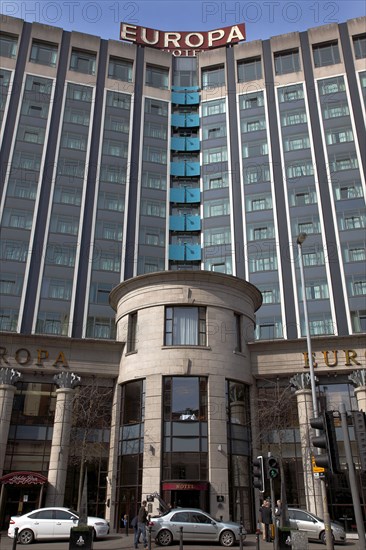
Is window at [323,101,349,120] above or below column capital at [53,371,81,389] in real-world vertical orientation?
above

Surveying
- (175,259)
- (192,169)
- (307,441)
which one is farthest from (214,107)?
(307,441)

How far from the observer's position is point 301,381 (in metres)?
34.2

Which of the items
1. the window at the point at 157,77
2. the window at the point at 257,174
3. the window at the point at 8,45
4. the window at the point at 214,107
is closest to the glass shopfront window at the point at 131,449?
the window at the point at 257,174

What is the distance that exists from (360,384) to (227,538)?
16381 mm

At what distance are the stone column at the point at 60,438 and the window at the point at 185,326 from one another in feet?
26.4

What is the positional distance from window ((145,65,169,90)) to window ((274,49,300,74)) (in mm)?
13638

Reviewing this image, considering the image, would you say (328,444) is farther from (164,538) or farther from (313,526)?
(313,526)

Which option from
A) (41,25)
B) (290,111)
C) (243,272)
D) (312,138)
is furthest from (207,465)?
(41,25)

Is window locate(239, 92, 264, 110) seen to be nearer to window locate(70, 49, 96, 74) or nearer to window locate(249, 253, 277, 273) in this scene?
window locate(70, 49, 96, 74)

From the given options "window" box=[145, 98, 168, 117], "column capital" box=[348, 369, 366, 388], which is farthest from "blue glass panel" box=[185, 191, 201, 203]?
"column capital" box=[348, 369, 366, 388]

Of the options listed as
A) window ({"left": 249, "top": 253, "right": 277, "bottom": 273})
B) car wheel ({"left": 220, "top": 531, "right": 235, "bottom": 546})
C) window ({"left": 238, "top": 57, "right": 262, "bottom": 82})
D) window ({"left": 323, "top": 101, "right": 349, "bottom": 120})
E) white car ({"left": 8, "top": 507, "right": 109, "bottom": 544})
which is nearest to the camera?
car wheel ({"left": 220, "top": 531, "right": 235, "bottom": 546})

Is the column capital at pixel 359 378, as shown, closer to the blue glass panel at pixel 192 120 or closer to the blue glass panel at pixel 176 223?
the blue glass panel at pixel 176 223

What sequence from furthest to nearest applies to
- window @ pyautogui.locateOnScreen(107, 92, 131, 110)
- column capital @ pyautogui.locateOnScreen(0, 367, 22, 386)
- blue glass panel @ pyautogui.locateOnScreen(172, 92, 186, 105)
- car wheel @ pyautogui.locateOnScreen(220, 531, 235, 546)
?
blue glass panel @ pyautogui.locateOnScreen(172, 92, 186, 105), window @ pyautogui.locateOnScreen(107, 92, 131, 110), column capital @ pyautogui.locateOnScreen(0, 367, 22, 386), car wheel @ pyautogui.locateOnScreen(220, 531, 235, 546)

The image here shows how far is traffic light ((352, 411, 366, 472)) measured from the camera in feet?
26.5
